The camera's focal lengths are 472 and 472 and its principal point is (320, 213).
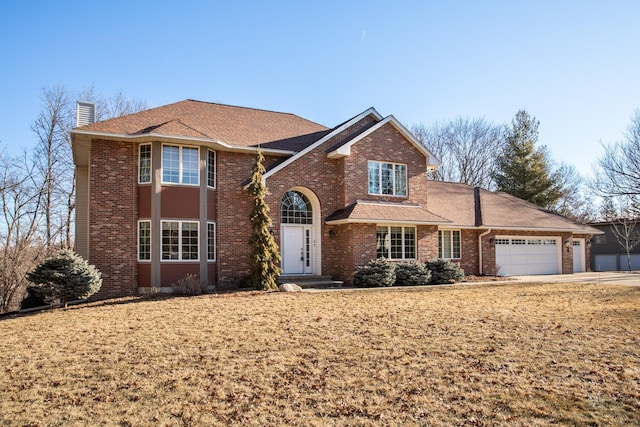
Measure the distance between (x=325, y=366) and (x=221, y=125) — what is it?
14.9 m

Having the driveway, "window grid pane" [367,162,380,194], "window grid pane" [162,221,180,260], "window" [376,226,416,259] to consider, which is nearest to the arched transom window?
"window grid pane" [367,162,380,194]

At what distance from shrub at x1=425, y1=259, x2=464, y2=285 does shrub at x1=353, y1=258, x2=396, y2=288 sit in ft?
7.78

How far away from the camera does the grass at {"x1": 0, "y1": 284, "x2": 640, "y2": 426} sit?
5.80 m

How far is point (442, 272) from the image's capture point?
19.7 m

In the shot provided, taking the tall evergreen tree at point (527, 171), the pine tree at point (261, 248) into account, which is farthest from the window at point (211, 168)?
the tall evergreen tree at point (527, 171)

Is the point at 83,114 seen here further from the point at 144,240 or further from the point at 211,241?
the point at 211,241

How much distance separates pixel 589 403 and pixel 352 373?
10.3 ft

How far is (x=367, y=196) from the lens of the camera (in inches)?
797

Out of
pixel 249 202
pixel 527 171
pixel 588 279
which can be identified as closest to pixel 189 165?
pixel 249 202

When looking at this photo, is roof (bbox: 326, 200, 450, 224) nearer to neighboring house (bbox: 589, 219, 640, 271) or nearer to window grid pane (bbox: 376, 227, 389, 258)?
window grid pane (bbox: 376, 227, 389, 258)

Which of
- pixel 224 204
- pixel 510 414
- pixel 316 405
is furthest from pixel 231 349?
pixel 224 204

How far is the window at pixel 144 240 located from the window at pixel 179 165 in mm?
1763

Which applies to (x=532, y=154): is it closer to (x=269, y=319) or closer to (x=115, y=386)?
(x=269, y=319)

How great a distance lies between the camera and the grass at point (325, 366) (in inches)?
228
